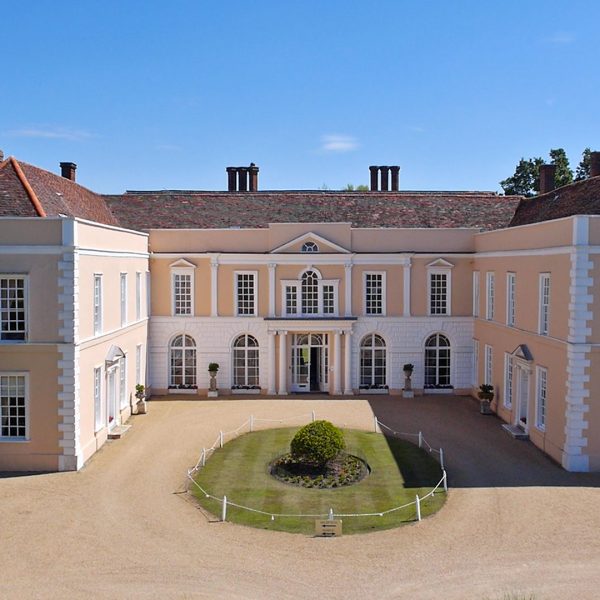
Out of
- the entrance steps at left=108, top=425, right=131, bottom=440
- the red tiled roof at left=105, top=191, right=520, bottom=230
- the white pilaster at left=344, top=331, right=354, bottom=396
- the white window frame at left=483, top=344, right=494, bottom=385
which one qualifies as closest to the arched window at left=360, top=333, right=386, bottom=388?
the white pilaster at left=344, top=331, right=354, bottom=396

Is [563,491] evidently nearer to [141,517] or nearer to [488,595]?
[488,595]

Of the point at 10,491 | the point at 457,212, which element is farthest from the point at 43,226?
the point at 457,212

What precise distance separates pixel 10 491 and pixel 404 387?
19015mm

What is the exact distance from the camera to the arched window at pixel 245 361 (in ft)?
110

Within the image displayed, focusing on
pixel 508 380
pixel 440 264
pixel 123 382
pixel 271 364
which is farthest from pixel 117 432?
pixel 440 264

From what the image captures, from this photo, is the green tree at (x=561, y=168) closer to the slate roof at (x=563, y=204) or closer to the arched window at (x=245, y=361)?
the slate roof at (x=563, y=204)

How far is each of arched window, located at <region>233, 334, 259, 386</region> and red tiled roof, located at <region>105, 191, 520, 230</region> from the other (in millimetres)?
5941

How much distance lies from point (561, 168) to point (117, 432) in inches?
1830

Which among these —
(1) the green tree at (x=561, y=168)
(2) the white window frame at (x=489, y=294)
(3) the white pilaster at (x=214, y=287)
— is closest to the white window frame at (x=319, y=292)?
(3) the white pilaster at (x=214, y=287)

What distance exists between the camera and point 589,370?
2152 centimetres

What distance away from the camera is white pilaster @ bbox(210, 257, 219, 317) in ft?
109

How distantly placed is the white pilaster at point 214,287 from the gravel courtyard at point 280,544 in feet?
36.8

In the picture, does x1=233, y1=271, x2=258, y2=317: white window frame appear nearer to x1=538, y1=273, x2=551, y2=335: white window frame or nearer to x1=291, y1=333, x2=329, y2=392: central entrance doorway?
x1=291, y1=333, x2=329, y2=392: central entrance doorway

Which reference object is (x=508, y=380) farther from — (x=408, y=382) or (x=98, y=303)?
(x=98, y=303)
